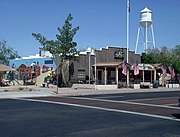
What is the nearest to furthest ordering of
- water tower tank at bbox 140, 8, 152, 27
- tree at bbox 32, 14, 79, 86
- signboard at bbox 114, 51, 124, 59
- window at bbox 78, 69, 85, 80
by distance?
tree at bbox 32, 14, 79, 86
window at bbox 78, 69, 85, 80
signboard at bbox 114, 51, 124, 59
water tower tank at bbox 140, 8, 152, 27

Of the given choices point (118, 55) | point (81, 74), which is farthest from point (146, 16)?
point (81, 74)

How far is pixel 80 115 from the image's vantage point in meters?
14.3

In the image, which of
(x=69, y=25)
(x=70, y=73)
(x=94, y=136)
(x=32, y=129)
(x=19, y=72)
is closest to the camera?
(x=94, y=136)

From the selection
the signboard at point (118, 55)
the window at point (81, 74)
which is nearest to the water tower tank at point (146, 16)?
the signboard at point (118, 55)

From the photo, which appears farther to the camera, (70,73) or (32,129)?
(70,73)

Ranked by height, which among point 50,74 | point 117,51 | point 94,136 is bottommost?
point 94,136

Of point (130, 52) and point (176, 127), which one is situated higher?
point (130, 52)

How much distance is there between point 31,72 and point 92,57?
11.4 meters

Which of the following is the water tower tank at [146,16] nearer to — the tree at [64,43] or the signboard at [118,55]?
the signboard at [118,55]

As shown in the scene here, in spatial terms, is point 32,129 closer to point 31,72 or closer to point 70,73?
point 70,73

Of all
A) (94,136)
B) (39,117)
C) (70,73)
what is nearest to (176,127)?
(94,136)

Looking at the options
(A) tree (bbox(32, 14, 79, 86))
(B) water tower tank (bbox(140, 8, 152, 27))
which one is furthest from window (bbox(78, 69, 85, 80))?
(B) water tower tank (bbox(140, 8, 152, 27))

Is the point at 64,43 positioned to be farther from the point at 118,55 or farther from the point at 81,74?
the point at 118,55

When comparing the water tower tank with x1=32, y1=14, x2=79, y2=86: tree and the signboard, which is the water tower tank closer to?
the signboard
